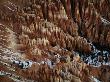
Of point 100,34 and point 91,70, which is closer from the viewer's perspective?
point 91,70

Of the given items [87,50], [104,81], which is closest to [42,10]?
[87,50]

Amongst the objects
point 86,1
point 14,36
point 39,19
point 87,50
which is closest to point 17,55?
point 14,36

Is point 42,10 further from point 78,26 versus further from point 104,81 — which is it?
point 104,81

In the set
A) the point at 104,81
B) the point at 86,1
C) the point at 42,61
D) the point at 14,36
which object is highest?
the point at 86,1

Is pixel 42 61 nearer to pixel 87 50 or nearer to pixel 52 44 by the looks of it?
pixel 52 44

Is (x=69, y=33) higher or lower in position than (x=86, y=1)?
lower

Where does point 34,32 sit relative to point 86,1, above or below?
below
